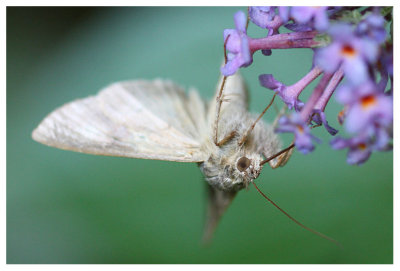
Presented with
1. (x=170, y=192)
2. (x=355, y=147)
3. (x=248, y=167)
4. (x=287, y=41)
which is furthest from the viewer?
(x=170, y=192)

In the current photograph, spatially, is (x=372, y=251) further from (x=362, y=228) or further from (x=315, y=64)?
(x=315, y=64)

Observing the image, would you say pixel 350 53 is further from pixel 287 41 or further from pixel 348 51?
pixel 287 41

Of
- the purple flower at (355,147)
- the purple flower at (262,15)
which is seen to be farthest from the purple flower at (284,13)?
the purple flower at (355,147)

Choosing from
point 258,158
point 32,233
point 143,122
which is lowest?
point 32,233

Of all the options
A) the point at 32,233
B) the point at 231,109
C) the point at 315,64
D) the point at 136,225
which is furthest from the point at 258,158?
the point at 32,233

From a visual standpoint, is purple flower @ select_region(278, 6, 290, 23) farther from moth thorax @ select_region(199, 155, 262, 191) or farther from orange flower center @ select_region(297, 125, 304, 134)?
moth thorax @ select_region(199, 155, 262, 191)

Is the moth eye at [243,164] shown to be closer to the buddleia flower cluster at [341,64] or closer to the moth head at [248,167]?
the moth head at [248,167]

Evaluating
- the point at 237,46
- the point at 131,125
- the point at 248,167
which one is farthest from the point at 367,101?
the point at 131,125
